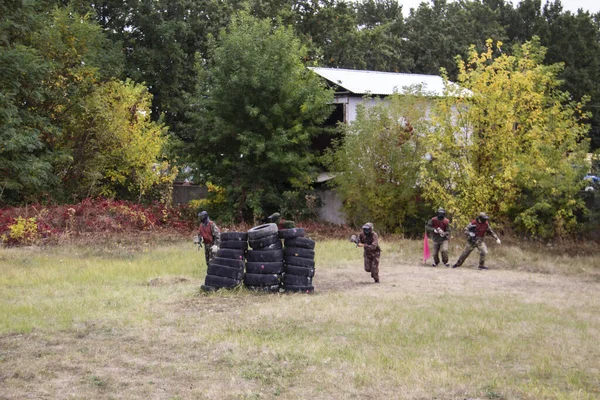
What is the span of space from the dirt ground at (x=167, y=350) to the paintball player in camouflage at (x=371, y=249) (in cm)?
36

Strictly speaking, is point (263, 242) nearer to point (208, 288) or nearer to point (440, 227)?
point (208, 288)

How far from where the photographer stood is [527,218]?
26.7 meters

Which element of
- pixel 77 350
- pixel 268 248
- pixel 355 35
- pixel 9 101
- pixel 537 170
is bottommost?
pixel 77 350

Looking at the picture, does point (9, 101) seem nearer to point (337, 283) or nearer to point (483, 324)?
point (337, 283)

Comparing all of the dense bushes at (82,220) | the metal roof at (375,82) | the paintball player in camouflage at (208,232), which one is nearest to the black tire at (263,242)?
the paintball player in camouflage at (208,232)

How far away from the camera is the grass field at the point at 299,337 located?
28.6 ft

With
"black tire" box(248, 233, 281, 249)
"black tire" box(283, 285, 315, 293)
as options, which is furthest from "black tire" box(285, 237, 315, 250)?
"black tire" box(283, 285, 315, 293)

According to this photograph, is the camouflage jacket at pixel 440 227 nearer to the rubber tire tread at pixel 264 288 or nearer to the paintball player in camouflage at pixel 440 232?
the paintball player in camouflage at pixel 440 232

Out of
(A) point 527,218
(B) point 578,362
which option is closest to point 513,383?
(B) point 578,362

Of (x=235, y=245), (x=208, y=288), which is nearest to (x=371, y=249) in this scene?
(x=235, y=245)

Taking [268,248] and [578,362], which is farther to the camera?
[268,248]

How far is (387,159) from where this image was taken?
30.2 meters

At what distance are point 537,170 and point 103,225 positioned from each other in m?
17.7

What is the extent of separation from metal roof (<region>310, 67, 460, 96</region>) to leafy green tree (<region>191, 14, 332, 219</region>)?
1.93 meters
